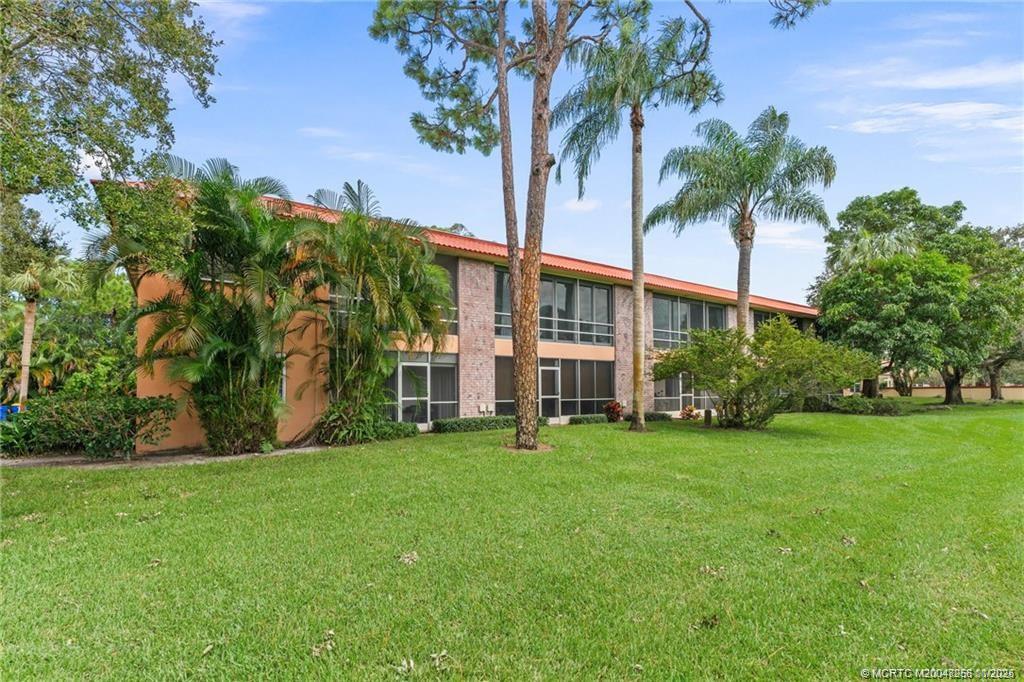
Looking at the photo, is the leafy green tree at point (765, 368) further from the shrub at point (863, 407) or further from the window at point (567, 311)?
the shrub at point (863, 407)

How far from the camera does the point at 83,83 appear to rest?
22.0ft

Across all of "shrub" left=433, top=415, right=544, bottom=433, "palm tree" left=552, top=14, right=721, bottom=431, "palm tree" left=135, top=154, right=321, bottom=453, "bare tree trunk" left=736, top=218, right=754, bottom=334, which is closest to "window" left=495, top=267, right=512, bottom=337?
"shrub" left=433, top=415, right=544, bottom=433

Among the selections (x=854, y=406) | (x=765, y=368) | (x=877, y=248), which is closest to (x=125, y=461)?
(x=765, y=368)

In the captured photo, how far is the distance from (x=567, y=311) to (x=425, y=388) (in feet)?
20.5

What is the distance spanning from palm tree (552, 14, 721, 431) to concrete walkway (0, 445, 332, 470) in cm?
993

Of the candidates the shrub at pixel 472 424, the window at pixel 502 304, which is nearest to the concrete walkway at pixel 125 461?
the shrub at pixel 472 424

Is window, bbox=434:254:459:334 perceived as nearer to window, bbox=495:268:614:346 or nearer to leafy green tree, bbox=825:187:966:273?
window, bbox=495:268:614:346

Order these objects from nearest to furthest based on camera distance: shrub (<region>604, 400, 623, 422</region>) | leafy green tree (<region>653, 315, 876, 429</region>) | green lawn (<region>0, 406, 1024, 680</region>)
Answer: green lawn (<region>0, 406, 1024, 680</region>)
leafy green tree (<region>653, 315, 876, 429</region>)
shrub (<region>604, 400, 623, 422</region>)

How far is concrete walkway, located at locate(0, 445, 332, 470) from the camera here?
962 cm

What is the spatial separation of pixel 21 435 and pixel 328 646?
448 inches

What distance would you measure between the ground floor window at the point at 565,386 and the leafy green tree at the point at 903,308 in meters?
11.5

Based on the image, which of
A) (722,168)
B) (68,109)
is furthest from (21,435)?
(722,168)

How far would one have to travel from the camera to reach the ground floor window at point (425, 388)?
14.6m

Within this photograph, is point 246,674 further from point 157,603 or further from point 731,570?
point 731,570
